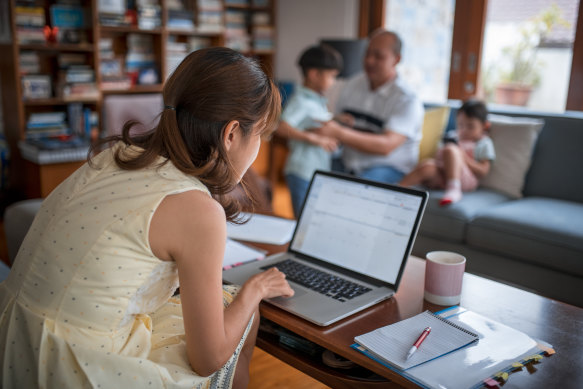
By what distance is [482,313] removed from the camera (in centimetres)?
127

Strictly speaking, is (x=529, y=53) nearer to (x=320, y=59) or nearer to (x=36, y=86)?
(x=320, y=59)

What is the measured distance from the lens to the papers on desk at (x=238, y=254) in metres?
1.55

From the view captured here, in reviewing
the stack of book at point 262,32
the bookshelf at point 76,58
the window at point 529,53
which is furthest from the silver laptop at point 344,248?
the stack of book at point 262,32

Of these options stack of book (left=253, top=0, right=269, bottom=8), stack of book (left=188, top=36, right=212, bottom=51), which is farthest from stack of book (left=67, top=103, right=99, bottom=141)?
stack of book (left=253, top=0, right=269, bottom=8)

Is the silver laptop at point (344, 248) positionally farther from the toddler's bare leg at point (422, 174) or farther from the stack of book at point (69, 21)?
the stack of book at point (69, 21)

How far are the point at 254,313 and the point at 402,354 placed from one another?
1.10ft

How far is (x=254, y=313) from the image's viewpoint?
1202 millimetres

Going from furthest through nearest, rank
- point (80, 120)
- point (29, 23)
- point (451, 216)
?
point (80, 120)
point (29, 23)
point (451, 216)

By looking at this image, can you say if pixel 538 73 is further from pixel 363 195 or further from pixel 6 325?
pixel 6 325

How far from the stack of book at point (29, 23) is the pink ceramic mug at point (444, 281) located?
3403mm

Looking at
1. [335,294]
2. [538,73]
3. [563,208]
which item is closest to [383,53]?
[563,208]

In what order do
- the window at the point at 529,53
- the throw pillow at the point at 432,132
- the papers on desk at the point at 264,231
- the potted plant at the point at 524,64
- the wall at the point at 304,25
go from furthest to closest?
the wall at the point at 304,25
the potted plant at the point at 524,64
the window at the point at 529,53
the throw pillow at the point at 432,132
the papers on desk at the point at 264,231

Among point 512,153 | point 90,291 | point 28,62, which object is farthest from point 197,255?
point 28,62

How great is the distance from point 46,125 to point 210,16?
1.61m
